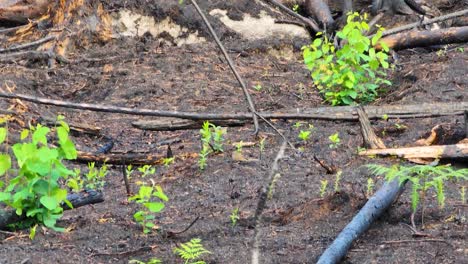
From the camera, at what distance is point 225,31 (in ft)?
39.0

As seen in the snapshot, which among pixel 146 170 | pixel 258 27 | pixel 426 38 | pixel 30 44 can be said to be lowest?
pixel 30 44

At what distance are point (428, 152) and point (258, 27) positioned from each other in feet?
20.1

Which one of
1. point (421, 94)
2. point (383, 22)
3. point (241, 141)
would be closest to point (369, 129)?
point (241, 141)

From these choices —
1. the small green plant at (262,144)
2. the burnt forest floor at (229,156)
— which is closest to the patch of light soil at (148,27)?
the burnt forest floor at (229,156)

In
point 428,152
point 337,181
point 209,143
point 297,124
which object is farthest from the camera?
point 297,124

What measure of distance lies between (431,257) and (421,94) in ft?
14.4

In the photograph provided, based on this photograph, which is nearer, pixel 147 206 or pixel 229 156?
pixel 147 206

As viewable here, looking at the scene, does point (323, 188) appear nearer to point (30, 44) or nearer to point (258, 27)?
point (30, 44)

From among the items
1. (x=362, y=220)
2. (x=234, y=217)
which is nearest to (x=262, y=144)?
(x=234, y=217)

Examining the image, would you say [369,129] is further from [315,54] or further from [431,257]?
[431,257]

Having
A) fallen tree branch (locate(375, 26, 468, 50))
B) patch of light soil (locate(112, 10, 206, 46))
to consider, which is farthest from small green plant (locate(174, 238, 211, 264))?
patch of light soil (locate(112, 10, 206, 46))

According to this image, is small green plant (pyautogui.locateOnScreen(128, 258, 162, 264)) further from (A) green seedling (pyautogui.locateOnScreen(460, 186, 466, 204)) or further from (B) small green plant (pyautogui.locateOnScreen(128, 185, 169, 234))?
(A) green seedling (pyautogui.locateOnScreen(460, 186, 466, 204))

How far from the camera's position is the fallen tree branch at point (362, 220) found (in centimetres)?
424

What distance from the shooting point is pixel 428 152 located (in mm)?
6254
